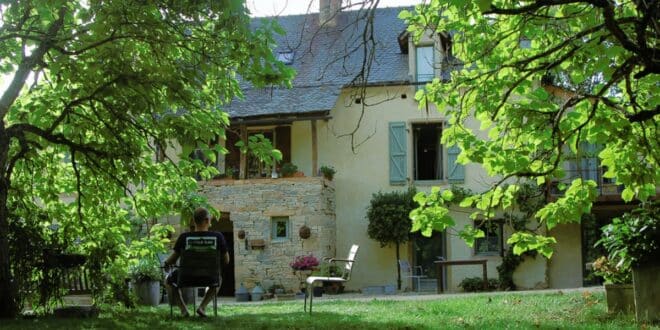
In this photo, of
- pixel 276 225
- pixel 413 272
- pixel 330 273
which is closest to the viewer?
pixel 330 273

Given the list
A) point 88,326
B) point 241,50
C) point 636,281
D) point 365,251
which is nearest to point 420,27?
point 241,50

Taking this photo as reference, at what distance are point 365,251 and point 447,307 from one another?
35.8 feet

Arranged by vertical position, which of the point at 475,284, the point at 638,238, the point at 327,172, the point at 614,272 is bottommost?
the point at 475,284

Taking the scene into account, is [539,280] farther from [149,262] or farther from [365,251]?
[149,262]

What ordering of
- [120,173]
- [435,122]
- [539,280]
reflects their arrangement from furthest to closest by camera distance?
[435,122] < [539,280] < [120,173]

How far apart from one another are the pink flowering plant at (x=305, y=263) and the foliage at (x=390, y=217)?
1877 millimetres

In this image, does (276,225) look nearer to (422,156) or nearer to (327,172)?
(327,172)

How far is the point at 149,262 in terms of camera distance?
13672 millimetres

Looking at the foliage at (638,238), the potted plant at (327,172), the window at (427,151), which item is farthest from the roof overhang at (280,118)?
the foliage at (638,238)

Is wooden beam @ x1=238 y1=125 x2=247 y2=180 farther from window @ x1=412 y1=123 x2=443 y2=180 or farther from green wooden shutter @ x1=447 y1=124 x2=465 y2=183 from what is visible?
green wooden shutter @ x1=447 y1=124 x2=465 y2=183

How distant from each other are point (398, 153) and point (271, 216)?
12.9ft

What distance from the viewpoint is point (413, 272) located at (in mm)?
20469

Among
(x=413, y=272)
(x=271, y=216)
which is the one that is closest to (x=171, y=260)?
(x=271, y=216)

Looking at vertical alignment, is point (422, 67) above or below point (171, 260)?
above
